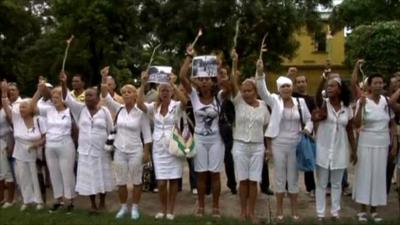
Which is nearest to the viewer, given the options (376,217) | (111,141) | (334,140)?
(334,140)

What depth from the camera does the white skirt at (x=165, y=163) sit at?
353 inches

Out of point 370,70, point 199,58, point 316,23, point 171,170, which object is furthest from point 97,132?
point 316,23

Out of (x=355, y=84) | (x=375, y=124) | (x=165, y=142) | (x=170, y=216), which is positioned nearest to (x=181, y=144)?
(x=165, y=142)

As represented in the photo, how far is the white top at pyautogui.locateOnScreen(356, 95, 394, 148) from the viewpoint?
28.5 feet

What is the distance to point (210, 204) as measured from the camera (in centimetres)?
1010

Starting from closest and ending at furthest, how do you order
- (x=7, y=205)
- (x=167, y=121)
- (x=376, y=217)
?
(x=376, y=217) → (x=167, y=121) → (x=7, y=205)

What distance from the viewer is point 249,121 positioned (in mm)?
8695

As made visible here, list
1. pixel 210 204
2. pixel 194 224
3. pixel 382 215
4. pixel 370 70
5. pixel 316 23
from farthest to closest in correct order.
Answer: pixel 316 23 → pixel 370 70 → pixel 210 204 → pixel 382 215 → pixel 194 224

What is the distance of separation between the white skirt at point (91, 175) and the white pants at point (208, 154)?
4.63 ft

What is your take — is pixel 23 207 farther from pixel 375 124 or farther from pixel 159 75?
pixel 375 124

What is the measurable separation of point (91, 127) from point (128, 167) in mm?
791

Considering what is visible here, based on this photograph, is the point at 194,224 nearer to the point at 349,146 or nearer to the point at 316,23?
the point at 349,146

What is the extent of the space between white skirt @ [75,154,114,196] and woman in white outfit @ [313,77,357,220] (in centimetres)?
298

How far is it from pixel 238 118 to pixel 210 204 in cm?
187
